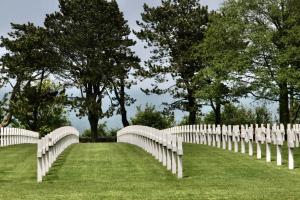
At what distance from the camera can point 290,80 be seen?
43625mm

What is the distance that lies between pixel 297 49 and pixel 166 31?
924 inches

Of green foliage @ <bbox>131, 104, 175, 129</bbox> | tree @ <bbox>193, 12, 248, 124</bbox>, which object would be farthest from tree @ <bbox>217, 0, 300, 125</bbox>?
green foliage @ <bbox>131, 104, 175, 129</bbox>

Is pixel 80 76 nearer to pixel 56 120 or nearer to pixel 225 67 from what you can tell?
pixel 56 120

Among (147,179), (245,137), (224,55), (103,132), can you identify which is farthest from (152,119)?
(147,179)

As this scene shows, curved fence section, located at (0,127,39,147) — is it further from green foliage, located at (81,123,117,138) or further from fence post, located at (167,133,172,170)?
green foliage, located at (81,123,117,138)

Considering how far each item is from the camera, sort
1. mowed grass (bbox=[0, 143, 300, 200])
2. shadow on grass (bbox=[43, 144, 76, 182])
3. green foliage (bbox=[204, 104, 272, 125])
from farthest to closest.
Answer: green foliage (bbox=[204, 104, 272, 125]) < shadow on grass (bbox=[43, 144, 76, 182]) < mowed grass (bbox=[0, 143, 300, 200])

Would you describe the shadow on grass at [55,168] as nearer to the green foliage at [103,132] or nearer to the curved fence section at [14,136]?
the curved fence section at [14,136]

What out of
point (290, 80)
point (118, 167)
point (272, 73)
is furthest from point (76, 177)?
point (272, 73)

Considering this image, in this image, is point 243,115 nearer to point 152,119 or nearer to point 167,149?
point 152,119

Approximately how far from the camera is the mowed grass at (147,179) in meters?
14.2

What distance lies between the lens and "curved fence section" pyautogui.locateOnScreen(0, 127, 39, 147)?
40.2 meters

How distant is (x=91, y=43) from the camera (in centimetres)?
6819

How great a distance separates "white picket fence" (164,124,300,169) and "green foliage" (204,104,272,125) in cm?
A: 1869

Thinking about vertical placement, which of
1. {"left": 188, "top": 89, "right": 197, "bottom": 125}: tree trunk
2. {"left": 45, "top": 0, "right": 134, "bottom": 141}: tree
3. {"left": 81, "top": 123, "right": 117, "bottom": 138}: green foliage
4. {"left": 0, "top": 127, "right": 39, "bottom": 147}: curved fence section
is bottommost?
{"left": 0, "top": 127, "right": 39, "bottom": 147}: curved fence section
